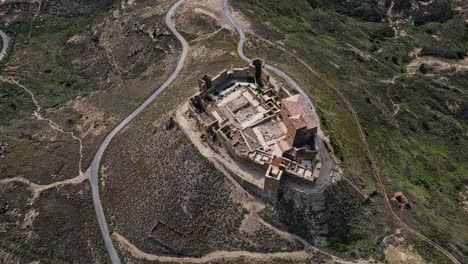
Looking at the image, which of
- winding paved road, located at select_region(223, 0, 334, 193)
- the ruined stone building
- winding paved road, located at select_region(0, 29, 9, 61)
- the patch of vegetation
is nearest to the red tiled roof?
the ruined stone building

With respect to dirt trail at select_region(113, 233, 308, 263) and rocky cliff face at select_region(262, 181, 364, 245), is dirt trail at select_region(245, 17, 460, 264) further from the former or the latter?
dirt trail at select_region(113, 233, 308, 263)

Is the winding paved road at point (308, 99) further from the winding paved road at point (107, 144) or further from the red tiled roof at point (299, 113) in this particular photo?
the winding paved road at point (107, 144)

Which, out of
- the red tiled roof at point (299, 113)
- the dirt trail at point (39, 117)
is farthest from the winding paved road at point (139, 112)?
the red tiled roof at point (299, 113)

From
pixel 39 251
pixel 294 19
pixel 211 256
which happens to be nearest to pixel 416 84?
pixel 294 19

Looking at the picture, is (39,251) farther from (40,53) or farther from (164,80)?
(40,53)

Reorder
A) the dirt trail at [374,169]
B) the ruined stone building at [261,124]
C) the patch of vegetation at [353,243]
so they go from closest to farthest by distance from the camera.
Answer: the ruined stone building at [261,124] < the patch of vegetation at [353,243] < the dirt trail at [374,169]

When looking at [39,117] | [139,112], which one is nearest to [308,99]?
[139,112]

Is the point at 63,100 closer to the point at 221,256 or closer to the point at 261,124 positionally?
the point at 261,124
